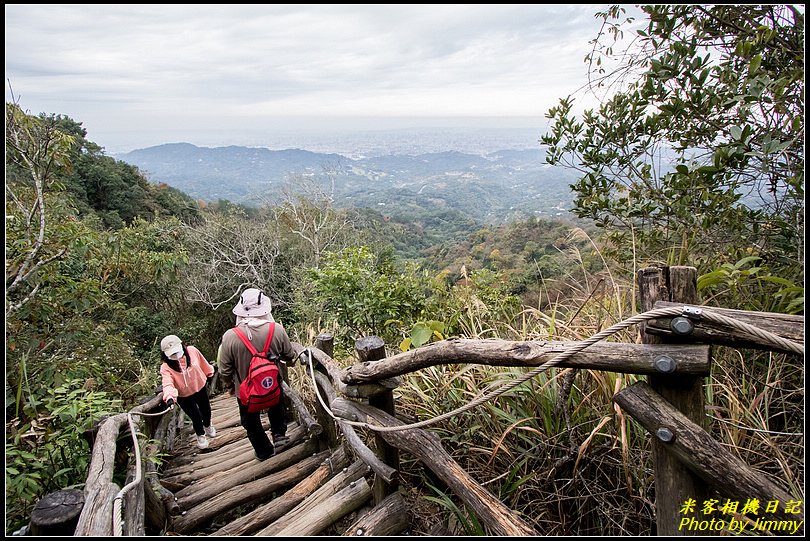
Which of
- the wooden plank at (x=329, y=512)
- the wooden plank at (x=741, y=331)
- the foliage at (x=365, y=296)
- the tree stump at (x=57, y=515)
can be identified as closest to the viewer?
the wooden plank at (x=741, y=331)

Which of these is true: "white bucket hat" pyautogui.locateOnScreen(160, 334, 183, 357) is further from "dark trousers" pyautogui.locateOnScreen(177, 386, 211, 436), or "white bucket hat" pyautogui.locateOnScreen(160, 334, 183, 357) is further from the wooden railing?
the wooden railing

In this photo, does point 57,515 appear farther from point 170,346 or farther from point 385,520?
point 170,346

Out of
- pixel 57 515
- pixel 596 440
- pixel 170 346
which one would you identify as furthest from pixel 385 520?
pixel 170 346

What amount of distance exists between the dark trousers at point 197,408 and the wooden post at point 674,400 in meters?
3.68

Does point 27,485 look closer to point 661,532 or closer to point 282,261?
point 661,532

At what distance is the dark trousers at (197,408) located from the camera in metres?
3.95

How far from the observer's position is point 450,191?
72812 millimetres

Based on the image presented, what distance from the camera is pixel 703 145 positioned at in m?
2.75

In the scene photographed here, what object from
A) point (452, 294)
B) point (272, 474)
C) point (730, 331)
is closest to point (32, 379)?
point (272, 474)

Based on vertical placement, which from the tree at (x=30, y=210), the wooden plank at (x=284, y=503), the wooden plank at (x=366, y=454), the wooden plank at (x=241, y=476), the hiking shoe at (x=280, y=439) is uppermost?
the tree at (x=30, y=210)

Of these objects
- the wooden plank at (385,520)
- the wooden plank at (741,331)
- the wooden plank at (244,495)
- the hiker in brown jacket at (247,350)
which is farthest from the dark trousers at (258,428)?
the wooden plank at (741,331)

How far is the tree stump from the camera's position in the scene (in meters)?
1.75

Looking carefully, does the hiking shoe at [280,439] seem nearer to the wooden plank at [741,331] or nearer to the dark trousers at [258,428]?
the dark trousers at [258,428]

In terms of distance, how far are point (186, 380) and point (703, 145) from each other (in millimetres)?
4209
